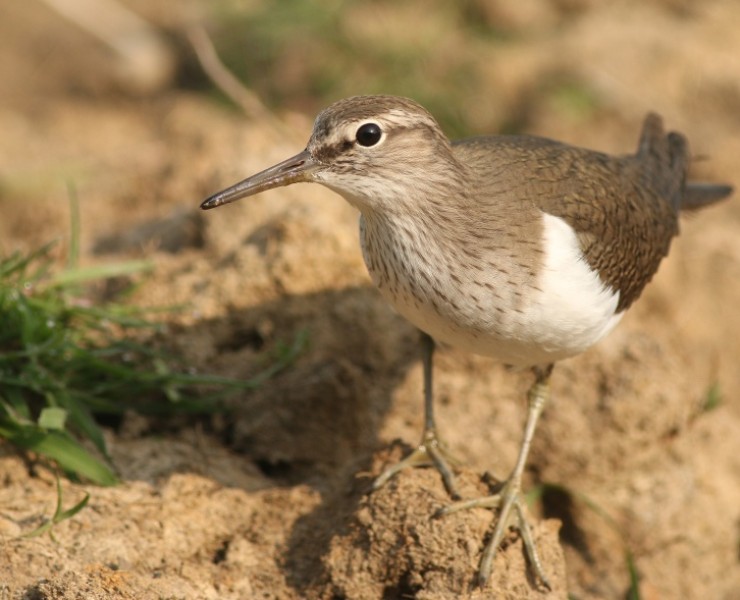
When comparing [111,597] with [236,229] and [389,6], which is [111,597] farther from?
[389,6]

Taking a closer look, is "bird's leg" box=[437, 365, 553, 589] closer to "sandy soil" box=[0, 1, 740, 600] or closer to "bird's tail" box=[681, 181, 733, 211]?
"sandy soil" box=[0, 1, 740, 600]

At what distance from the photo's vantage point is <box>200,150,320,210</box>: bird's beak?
4.23 metres

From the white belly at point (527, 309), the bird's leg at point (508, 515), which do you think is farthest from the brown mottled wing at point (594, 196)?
the bird's leg at point (508, 515)

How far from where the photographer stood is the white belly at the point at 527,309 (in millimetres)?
4066

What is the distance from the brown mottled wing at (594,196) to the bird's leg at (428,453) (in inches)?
38.4

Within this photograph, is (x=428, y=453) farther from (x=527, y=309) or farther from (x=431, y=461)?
(x=527, y=309)

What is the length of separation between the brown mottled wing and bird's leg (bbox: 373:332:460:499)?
3.20 ft

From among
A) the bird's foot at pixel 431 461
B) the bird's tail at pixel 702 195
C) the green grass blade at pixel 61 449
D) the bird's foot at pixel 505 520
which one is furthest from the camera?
the bird's tail at pixel 702 195

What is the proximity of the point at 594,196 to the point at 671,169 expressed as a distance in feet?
4.16

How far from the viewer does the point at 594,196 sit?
455 centimetres

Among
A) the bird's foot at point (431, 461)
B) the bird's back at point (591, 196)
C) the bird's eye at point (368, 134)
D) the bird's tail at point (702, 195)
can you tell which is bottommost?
the bird's foot at point (431, 461)

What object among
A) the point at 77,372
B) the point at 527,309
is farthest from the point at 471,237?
the point at 77,372

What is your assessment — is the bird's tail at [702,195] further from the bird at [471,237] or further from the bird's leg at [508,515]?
Answer: the bird's leg at [508,515]

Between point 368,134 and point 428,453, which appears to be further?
point 428,453
